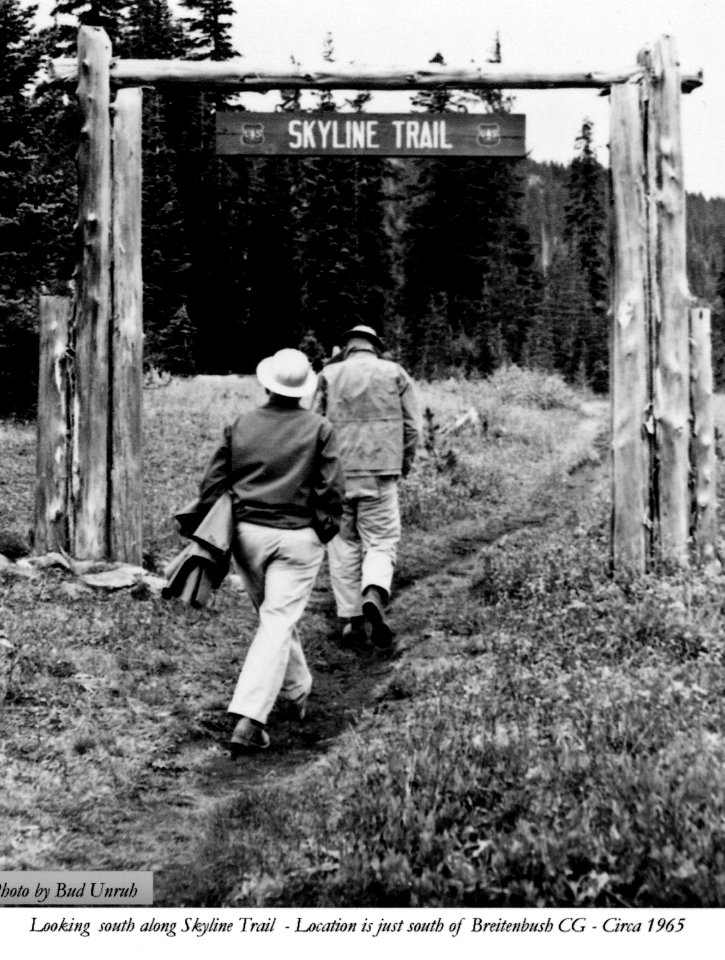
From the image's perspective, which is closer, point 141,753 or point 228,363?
point 141,753

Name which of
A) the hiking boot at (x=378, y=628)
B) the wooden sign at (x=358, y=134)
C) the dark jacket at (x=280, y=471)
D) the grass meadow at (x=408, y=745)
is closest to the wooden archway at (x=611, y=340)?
the wooden sign at (x=358, y=134)

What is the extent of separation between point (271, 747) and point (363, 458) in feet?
10.9

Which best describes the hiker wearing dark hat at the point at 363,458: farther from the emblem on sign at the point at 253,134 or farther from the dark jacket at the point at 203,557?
the dark jacket at the point at 203,557

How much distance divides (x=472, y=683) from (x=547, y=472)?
38.8 ft

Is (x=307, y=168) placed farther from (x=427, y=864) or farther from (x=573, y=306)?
(x=427, y=864)

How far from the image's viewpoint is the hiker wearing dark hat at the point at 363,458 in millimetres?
8422

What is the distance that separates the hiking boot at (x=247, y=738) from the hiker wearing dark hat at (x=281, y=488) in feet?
0.91

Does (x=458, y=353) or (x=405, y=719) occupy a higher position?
(x=458, y=353)

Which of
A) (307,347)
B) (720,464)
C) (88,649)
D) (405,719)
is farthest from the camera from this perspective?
(307,347)

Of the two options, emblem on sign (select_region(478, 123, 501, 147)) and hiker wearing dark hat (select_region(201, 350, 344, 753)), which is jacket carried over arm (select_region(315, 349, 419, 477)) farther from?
hiker wearing dark hat (select_region(201, 350, 344, 753))

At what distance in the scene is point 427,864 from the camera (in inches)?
145

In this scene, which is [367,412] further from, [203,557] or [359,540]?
[203,557]
